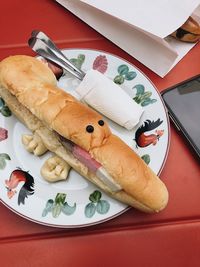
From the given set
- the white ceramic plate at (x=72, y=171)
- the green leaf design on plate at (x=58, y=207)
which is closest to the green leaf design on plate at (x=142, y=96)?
the white ceramic plate at (x=72, y=171)

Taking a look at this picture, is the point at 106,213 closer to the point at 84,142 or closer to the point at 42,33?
the point at 84,142

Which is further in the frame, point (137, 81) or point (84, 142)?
point (137, 81)

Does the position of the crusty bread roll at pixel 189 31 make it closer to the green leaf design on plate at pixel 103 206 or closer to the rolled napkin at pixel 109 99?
the rolled napkin at pixel 109 99

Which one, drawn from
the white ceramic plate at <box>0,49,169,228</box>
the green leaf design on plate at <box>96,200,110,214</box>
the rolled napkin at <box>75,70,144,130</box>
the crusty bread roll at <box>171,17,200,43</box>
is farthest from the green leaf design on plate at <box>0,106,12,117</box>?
the crusty bread roll at <box>171,17,200,43</box>

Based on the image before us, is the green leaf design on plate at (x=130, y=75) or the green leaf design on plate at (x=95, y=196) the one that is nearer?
the green leaf design on plate at (x=95, y=196)

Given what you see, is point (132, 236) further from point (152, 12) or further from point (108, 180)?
point (152, 12)

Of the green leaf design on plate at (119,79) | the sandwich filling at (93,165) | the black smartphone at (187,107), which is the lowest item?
the sandwich filling at (93,165)

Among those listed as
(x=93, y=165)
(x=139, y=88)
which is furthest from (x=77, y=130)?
(x=139, y=88)

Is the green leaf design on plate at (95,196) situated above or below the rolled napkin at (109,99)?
below

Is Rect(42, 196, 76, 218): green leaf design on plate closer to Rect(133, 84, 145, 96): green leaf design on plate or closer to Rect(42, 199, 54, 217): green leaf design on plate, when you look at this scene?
Rect(42, 199, 54, 217): green leaf design on plate

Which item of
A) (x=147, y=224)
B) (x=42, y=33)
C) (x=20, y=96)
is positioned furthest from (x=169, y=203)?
(x=42, y=33)
